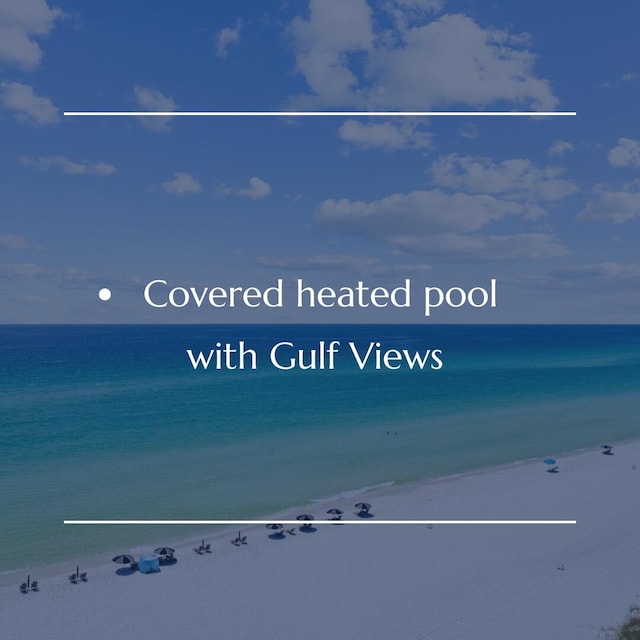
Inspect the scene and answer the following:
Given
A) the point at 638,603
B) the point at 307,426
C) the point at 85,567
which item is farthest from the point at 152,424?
the point at 638,603

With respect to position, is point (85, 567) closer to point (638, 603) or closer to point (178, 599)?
point (178, 599)

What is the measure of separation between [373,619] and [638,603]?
8.05 metres

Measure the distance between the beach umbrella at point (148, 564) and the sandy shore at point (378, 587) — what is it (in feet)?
0.74

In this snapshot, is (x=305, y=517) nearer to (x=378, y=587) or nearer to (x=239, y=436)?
(x=378, y=587)

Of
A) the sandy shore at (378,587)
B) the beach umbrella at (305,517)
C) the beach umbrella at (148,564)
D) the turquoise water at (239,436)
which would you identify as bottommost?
the sandy shore at (378,587)

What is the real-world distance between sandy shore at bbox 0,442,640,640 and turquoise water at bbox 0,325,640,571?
4253mm

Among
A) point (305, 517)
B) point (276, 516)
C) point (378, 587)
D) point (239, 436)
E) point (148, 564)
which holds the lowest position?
point (378, 587)

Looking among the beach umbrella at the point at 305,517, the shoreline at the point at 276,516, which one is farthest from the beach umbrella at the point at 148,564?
the beach umbrella at the point at 305,517

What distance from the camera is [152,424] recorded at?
1752 inches

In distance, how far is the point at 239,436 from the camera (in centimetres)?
4097

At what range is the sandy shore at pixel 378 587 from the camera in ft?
52.9

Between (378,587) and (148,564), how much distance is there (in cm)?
794

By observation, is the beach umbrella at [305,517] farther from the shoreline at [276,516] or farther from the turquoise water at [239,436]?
the turquoise water at [239,436]

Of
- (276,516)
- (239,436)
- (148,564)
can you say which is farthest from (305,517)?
(239,436)
